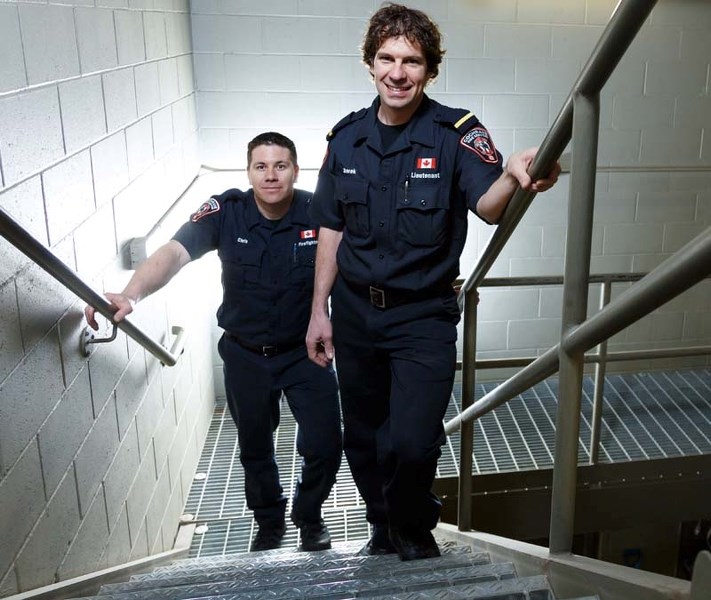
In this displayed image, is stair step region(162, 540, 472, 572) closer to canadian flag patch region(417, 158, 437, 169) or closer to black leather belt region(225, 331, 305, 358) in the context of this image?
black leather belt region(225, 331, 305, 358)

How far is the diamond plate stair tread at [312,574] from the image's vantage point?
1.93 meters

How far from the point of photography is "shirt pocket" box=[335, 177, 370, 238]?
2.01 m

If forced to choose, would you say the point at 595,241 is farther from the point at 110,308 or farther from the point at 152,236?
the point at 110,308

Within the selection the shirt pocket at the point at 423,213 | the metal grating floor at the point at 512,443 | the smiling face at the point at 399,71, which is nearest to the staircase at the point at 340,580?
the shirt pocket at the point at 423,213

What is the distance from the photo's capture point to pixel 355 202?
2.02 m

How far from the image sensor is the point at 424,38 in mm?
1900

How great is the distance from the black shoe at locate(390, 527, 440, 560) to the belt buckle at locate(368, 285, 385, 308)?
655mm

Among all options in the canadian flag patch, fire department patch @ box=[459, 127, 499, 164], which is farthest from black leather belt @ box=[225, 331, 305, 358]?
fire department patch @ box=[459, 127, 499, 164]

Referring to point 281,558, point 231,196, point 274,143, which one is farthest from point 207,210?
point 281,558

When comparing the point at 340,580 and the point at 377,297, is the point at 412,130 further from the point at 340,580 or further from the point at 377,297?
the point at 340,580

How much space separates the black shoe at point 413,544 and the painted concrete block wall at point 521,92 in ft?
8.86

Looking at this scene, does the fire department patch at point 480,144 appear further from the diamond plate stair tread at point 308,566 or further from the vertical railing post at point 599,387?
the vertical railing post at point 599,387

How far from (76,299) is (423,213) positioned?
3.27ft

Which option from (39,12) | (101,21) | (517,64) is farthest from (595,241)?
(39,12)
